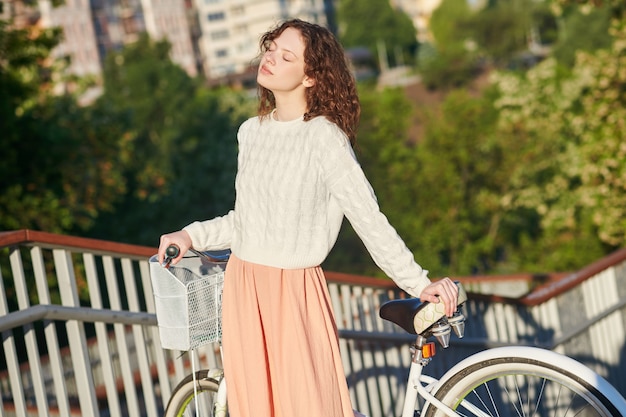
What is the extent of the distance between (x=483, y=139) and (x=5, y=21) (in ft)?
85.1

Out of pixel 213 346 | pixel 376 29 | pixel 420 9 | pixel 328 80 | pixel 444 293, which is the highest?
pixel 420 9

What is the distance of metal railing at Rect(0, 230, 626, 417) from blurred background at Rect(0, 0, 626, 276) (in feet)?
4.11

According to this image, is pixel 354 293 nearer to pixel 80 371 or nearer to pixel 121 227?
pixel 80 371

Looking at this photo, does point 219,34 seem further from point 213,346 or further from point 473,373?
point 473,373

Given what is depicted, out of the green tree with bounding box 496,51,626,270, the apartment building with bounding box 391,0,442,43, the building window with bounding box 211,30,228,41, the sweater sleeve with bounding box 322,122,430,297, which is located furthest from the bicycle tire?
the apartment building with bounding box 391,0,442,43

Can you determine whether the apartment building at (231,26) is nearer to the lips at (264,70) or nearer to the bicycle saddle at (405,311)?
the lips at (264,70)

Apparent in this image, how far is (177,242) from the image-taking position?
9.64 feet

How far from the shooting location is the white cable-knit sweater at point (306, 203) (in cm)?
266

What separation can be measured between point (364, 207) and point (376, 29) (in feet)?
382

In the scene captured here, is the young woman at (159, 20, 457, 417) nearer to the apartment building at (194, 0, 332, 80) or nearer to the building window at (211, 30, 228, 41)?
the apartment building at (194, 0, 332, 80)

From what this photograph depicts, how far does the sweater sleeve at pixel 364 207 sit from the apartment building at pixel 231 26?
102 meters

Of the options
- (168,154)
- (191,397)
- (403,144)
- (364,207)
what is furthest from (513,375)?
(403,144)

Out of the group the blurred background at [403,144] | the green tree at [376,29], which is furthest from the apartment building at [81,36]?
the green tree at [376,29]

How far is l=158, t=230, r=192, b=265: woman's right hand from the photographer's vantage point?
2900 millimetres
